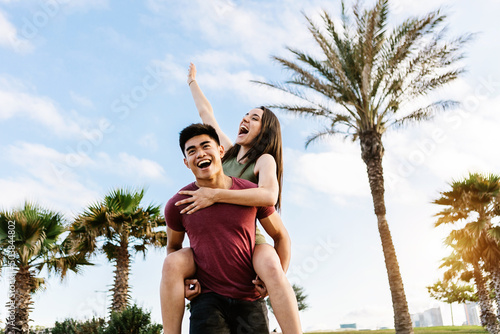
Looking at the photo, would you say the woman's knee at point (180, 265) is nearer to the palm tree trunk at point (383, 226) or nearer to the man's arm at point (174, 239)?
the man's arm at point (174, 239)

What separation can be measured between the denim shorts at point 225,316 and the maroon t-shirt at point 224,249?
0.04 metres

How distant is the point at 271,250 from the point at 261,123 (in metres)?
1.03

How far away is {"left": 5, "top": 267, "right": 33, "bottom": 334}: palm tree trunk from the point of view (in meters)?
12.4

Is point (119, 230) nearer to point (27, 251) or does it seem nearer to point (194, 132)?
point (27, 251)

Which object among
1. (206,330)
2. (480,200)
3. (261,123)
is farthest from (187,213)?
(480,200)

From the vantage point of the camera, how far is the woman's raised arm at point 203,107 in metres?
3.33

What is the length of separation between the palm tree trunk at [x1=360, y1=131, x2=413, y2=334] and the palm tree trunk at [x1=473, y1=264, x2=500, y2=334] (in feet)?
29.1

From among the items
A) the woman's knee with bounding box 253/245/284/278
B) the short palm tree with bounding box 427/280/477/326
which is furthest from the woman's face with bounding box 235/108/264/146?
the short palm tree with bounding box 427/280/477/326

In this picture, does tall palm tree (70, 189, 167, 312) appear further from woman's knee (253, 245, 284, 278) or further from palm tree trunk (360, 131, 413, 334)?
woman's knee (253, 245, 284, 278)

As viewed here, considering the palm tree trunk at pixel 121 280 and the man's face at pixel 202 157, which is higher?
the palm tree trunk at pixel 121 280

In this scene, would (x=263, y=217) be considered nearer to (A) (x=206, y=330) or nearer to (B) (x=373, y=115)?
(A) (x=206, y=330)

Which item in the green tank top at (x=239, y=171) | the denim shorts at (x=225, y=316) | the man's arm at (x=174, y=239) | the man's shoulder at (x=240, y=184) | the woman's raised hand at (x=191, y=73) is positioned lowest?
the denim shorts at (x=225, y=316)

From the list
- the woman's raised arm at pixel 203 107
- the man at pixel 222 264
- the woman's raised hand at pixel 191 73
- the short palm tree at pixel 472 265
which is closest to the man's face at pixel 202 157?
the man at pixel 222 264

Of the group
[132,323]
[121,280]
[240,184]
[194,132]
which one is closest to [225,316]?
[240,184]
